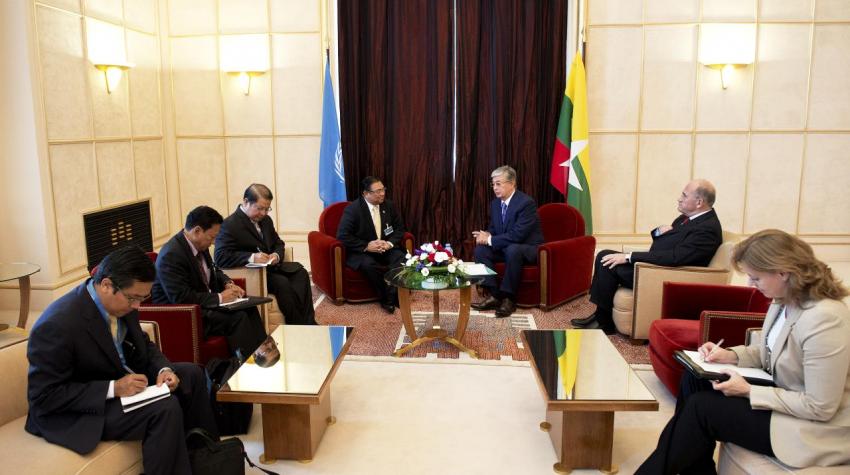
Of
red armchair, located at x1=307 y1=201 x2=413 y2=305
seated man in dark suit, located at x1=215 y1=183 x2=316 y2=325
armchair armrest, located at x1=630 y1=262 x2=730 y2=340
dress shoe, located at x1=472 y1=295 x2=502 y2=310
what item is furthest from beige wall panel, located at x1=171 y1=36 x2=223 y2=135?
armchair armrest, located at x1=630 y1=262 x2=730 y2=340

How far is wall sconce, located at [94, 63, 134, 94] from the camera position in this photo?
6.68 meters

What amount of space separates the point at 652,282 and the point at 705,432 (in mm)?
2298

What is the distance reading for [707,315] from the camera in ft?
12.8

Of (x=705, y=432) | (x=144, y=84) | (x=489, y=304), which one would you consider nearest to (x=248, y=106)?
(x=144, y=84)

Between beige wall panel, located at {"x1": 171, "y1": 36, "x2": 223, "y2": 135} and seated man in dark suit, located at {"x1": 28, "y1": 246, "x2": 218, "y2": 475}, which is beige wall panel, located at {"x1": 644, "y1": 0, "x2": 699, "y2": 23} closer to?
beige wall panel, located at {"x1": 171, "y1": 36, "x2": 223, "y2": 135}

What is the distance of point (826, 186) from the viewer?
24.9 ft

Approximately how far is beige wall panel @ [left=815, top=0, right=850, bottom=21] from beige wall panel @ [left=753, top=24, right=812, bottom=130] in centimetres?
18

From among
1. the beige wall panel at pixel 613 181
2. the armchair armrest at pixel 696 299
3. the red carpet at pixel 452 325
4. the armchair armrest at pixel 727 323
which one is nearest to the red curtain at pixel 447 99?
the beige wall panel at pixel 613 181

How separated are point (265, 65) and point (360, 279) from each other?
301 centimetres

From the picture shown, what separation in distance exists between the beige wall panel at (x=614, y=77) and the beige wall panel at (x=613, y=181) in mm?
174

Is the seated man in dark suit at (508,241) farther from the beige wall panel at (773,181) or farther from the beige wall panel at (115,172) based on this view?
the beige wall panel at (115,172)

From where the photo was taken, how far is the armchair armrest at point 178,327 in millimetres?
4074

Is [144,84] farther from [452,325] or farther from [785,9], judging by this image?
[785,9]

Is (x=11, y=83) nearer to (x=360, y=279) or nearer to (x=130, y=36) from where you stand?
(x=130, y=36)
